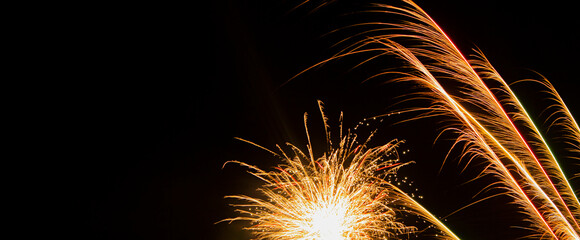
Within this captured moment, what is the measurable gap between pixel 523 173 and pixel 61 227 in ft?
83.6

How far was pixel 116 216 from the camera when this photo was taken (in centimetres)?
2392

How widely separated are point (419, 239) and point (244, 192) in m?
9.88

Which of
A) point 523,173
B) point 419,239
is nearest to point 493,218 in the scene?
point 419,239

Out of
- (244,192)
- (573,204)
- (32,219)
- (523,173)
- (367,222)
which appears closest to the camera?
(523,173)

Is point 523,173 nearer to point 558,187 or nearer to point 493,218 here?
point 558,187

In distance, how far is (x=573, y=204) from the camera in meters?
5.49

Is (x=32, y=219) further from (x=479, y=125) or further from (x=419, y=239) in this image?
(x=479, y=125)

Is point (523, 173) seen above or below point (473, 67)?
below

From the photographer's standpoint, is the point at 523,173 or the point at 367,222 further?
the point at 367,222

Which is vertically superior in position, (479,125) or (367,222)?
(479,125)

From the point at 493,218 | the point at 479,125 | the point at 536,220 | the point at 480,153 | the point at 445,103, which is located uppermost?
the point at 445,103

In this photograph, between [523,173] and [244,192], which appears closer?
[523,173]

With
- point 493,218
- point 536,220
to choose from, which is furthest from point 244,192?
point 536,220

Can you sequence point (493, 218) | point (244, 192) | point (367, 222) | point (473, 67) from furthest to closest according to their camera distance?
point (244, 192) → point (493, 218) → point (367, 222) → point (473, 67)
